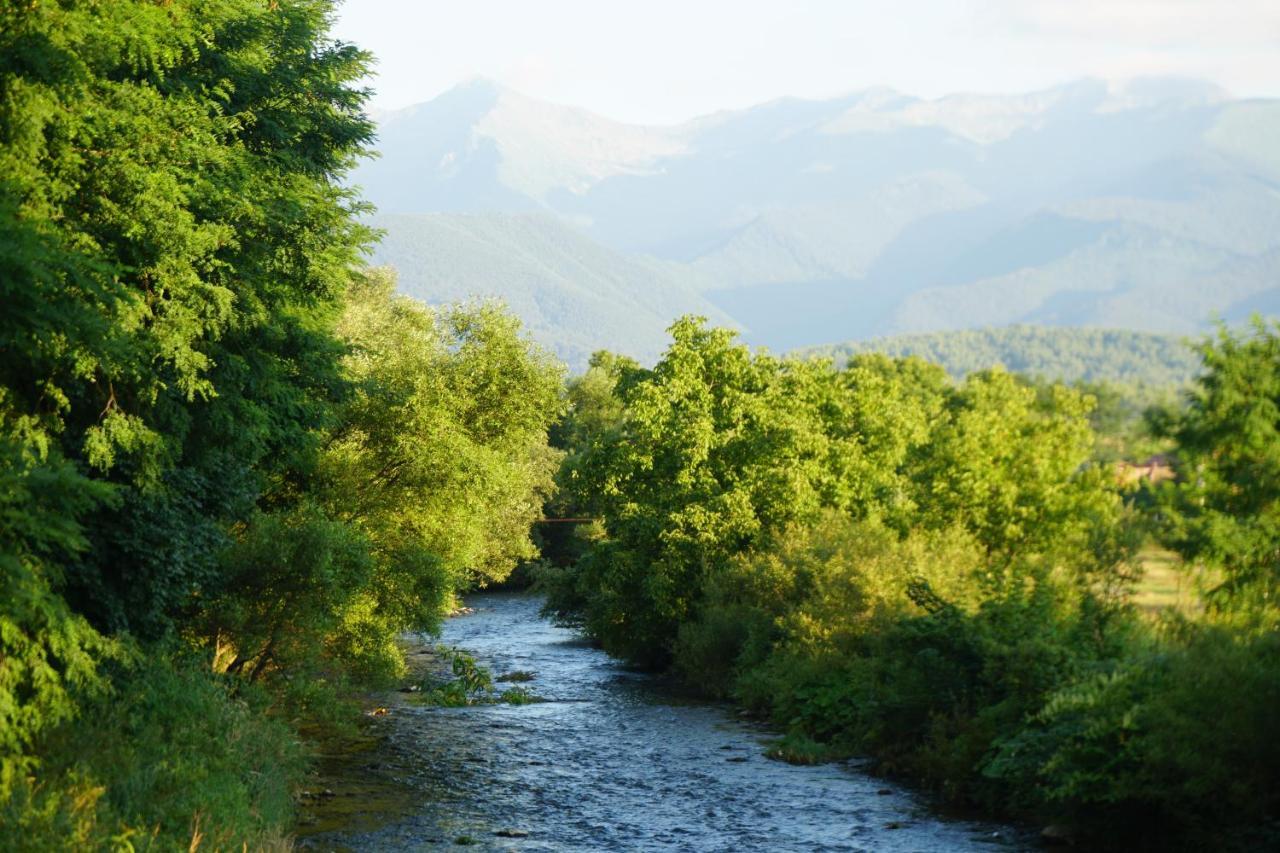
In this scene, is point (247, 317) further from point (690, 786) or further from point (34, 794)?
point (690, 786)

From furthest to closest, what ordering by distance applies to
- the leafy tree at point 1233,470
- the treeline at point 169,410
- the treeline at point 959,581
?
the treeline at point 959,581 < the leafy tree at point 1233,470 < the treeline at point 169,410

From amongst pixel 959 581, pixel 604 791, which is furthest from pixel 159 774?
pixel 959 581

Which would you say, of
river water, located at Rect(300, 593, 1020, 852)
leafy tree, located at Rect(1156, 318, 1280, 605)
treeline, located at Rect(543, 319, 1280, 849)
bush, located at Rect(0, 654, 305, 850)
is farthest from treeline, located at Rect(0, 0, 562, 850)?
leafy tree, located at Rect(1156, 318, 1280, 605)

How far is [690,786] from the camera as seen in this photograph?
31.5 metres

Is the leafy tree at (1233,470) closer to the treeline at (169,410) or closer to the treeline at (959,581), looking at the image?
the treeline at (959,581)

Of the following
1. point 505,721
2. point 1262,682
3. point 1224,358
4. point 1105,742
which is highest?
point 1224,358

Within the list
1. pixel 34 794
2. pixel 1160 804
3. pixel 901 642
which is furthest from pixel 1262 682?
pixel 34 794

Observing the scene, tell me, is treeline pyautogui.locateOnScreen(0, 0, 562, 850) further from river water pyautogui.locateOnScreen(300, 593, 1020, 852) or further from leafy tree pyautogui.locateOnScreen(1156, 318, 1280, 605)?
leafy tree pyautogui.locateOnScreen(1156, 318, 1280, 605)

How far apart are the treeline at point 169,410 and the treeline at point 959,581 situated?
14427mm

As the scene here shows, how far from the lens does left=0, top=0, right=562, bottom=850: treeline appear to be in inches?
724

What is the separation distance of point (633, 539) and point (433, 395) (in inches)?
537

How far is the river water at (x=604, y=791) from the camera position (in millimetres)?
25984

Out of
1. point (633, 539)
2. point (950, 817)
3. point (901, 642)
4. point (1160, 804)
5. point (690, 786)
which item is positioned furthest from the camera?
point (633, 539)

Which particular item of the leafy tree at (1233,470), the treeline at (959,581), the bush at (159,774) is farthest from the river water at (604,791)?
the leafy tree at (1233,470)
